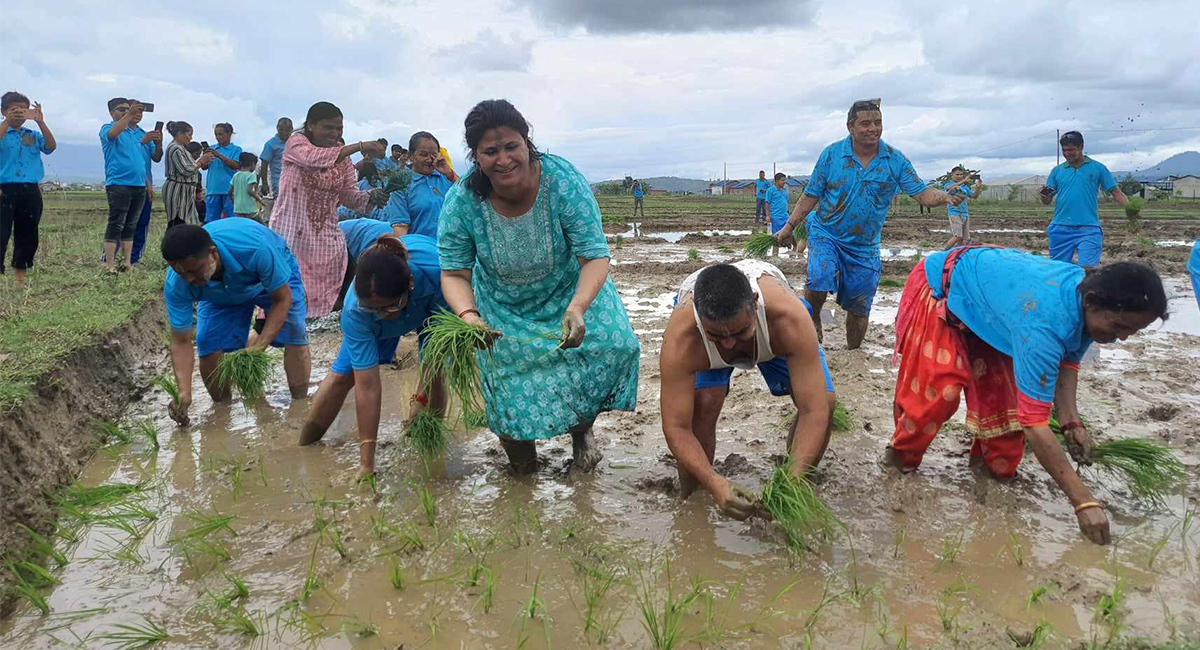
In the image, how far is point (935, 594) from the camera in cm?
270

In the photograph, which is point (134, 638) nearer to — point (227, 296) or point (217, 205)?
point (227, 296)

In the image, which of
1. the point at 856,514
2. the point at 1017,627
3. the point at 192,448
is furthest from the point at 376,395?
the point at 1017,627

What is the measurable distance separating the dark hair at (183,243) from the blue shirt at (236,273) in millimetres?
340

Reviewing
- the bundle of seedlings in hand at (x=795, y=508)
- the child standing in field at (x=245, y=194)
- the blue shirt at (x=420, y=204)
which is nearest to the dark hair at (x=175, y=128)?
the child standing in field at (x=245, y=194)

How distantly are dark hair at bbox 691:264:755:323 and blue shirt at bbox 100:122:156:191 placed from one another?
744cm

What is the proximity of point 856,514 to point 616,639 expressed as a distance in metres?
1.32

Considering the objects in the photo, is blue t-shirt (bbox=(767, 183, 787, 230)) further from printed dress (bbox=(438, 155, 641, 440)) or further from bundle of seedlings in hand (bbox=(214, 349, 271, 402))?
printed dress (bbox=(438, 155, 641, 440))

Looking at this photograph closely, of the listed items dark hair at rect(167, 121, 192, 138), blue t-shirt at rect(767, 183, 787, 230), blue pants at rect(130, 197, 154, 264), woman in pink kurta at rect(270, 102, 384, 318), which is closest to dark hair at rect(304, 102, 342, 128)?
woman in pink kurta at rect(270, 102, 384, 318)

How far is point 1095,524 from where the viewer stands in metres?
2.95

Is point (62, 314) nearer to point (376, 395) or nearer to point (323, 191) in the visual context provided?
point (323, 191)

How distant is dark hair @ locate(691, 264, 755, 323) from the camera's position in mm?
2670

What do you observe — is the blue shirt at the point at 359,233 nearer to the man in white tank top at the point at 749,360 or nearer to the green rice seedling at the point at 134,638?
the man in white tank top at the point at 749,360

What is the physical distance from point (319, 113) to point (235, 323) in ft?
5.07

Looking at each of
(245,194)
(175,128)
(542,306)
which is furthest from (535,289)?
(175,128)
